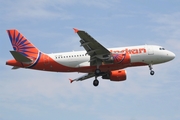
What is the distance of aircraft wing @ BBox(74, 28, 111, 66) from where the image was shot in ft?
249

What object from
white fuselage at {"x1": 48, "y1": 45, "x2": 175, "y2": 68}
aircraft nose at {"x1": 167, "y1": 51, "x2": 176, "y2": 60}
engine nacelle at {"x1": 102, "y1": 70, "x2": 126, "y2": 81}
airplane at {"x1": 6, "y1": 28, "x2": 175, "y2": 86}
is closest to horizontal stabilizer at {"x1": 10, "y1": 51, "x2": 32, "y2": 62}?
airplane at {"x1": 6, "y1": 28, "x2": 175, "y2": 86}

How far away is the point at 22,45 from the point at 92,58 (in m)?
11.9

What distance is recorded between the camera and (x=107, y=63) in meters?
79.9

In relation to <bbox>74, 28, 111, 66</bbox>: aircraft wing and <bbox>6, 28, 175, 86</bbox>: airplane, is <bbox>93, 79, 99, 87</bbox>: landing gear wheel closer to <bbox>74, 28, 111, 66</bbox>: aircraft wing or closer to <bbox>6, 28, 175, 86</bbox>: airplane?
<bbox>6, 28, 175, 86</bbox>: airplane

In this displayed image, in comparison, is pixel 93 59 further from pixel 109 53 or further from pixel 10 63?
pixel 10 63

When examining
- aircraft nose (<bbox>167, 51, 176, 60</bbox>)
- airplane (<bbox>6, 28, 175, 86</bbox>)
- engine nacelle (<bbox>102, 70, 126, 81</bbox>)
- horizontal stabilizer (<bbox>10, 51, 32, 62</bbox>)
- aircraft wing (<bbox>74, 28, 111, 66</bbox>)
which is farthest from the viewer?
engine nacelle (<bbox>102, 70, 126, 81</bbox>)

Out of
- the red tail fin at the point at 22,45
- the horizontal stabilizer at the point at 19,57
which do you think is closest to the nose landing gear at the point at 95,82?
the red tail fin at the point at 22,45

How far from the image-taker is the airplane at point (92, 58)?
259 ft

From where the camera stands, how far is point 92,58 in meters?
80.2

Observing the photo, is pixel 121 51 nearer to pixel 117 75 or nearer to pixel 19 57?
pixel 117 75

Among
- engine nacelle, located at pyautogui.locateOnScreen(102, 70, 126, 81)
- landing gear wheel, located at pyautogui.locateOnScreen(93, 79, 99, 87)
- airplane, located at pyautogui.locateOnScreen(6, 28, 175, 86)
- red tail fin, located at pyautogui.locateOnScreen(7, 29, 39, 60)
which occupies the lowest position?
landing gear wheel, located at pyautogui.locateOnScreen(93, 79, 99, 87)

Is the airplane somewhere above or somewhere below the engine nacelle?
above

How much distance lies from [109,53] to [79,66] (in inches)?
203

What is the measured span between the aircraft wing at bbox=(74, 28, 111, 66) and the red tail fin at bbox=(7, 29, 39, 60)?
8876 mm
